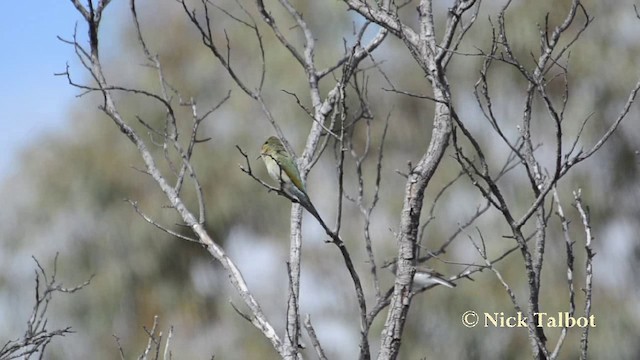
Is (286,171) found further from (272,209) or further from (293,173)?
(272,209)

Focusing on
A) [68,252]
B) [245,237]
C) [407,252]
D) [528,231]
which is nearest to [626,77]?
[528,231]

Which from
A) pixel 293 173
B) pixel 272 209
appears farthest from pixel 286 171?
pixel 272 209

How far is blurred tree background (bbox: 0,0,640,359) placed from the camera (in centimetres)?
1030

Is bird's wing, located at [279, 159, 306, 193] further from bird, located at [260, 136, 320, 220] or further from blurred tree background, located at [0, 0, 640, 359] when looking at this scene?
blurred tree background, located at [0, 0, 640, 359]

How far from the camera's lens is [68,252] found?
11.4m

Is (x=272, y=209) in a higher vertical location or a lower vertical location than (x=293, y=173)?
higher

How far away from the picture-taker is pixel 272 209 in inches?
456

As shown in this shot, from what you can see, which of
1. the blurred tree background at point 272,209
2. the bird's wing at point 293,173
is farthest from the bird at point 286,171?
the blurred tree background at point 272,209

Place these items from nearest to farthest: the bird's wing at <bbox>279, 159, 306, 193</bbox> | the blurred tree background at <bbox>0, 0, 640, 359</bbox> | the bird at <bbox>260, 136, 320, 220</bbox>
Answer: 1. the bird at <bbox>260, 136, 320, 220</bbox>
2. the bird's wing at <bbox>279, 159, 306, 193</bbox>
3. the blurred tree background at <bbox>0, 0, 640, 359</bbox>

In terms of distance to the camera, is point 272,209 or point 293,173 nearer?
point 293,173

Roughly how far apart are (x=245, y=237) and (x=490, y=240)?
3.22 m

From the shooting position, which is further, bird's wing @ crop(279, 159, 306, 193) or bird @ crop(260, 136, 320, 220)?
bird's wing @ crop(279, 159, 306, 193)

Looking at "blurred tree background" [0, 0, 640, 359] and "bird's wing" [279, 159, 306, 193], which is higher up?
"blurred tree background" [0, 0, 640, 359]

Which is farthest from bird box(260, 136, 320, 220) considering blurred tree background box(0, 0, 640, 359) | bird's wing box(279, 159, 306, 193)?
blurred tree background box(0, 0, 640, 359)
